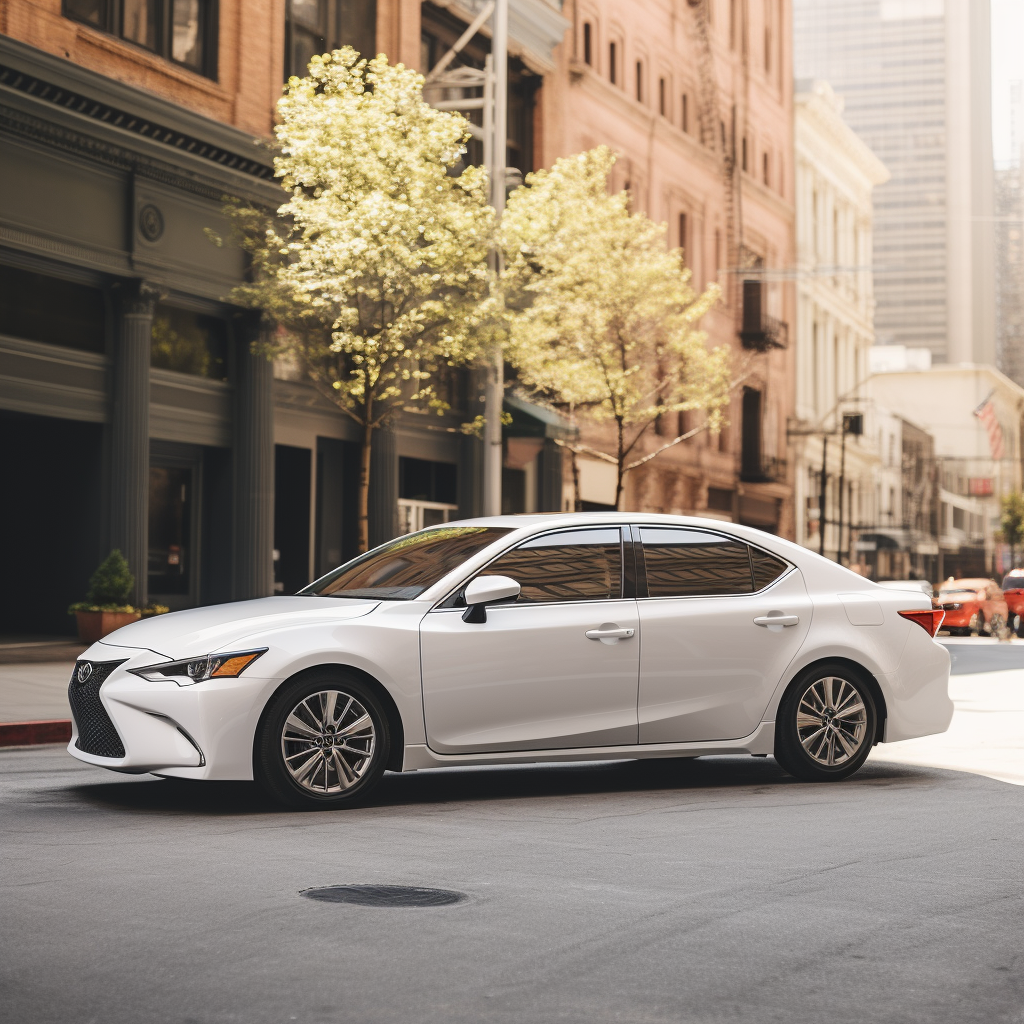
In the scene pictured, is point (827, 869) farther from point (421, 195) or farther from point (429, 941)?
point (421, 195)

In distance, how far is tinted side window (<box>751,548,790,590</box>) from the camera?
31.4 feet

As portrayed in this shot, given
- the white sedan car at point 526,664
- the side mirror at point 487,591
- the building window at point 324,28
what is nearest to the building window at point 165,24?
the building window at point 324,28

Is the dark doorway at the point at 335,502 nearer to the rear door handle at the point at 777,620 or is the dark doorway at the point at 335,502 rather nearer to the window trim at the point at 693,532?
the window trim at the point at 693,532

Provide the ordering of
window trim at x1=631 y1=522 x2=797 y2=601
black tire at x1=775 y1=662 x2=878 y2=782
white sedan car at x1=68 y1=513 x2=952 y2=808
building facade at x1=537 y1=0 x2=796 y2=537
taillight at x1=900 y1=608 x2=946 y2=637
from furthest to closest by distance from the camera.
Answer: building facade at x1=537 y1=0 x2=796 y2=537 < taillight at x1=900 y1=608 x2=946 y2=637 < black tire at x1=775 y1=662 x2=878 y2=782 < window trim at x1=631 y1=522 x2=797 y2=601 < white sedan car at x1=68 y1=513 x2=952 y2=808

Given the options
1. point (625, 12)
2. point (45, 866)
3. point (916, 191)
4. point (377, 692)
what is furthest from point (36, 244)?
point (916, 191)

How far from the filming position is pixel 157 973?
4.86 metres

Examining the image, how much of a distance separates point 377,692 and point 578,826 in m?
1.25

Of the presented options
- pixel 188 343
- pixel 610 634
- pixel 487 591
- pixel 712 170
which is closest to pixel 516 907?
pixel 487 591

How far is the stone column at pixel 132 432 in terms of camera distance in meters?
20.7

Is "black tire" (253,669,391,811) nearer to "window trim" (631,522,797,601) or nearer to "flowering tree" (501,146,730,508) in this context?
"window trim" (631,522,797,601)

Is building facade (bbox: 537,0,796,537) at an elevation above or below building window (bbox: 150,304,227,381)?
above

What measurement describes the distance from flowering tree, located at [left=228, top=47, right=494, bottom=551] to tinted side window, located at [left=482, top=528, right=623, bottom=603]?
10.9 meters

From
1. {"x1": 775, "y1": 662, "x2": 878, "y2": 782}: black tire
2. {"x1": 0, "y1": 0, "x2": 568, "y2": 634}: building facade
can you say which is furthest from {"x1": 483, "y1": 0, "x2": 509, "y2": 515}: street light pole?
{"x1": 775, "y1": 662, "x2": 878, "y2": 782}: black tire

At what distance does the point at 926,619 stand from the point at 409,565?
335 cm
